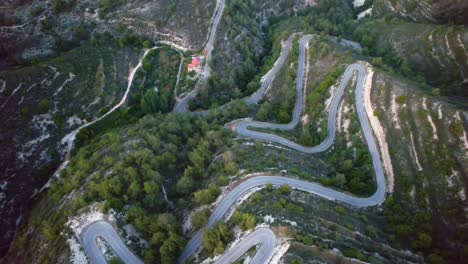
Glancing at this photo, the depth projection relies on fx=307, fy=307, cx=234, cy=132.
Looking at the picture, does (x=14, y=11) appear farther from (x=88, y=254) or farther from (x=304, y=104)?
(x=304, y=104)

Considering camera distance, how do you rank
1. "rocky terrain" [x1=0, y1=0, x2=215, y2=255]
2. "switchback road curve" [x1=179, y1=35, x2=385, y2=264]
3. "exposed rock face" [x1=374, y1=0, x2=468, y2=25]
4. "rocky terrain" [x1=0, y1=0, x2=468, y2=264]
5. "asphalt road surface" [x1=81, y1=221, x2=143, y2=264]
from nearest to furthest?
"asphalt road surface" [x1=81, y1=221, x2=143, y2=264] → "rocky terrain" [x1=0, y1=0, x2=468, y2=264] → "switchback road curve" [x1=179, y1=35, x2=385, y2=264] → "rocky terrain" [x1=0, y1=0, x2=215, y2=255] → "exposed rock face" [x1=374, y1=0, x2=468, y2=25]

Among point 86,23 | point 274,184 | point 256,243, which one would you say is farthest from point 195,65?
point 256,243

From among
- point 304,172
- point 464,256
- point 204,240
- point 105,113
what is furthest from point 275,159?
point 105,113

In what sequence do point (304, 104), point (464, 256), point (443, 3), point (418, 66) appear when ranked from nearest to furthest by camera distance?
point (464, 256), point (304, 104), point (418, 66), point (443, 3)

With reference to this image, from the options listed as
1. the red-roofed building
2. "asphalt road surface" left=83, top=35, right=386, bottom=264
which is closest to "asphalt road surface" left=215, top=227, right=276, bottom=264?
"asphalt road surface" left=83, top=35, right=386, bottom=264

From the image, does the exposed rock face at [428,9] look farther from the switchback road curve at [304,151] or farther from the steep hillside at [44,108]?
the steep hillside at [44,108]

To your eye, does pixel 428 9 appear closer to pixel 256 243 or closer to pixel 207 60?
pixel 207 60

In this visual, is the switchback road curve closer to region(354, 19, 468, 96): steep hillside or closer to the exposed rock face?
region(354, 19, 468, 96): steep hillside

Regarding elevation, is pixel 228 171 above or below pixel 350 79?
below
